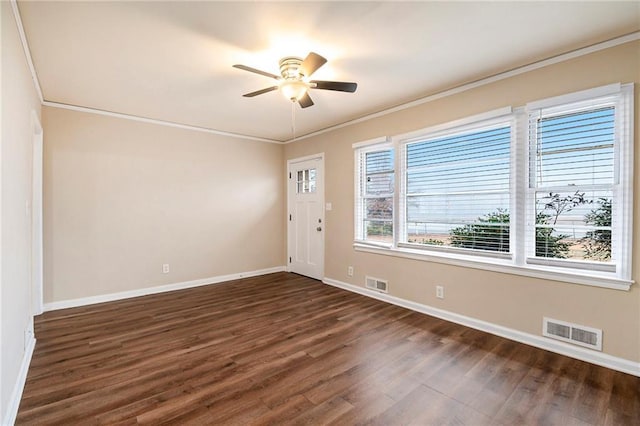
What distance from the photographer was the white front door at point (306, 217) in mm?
5258

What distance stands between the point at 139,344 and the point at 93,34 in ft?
8.75

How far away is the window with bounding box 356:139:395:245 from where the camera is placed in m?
4.18

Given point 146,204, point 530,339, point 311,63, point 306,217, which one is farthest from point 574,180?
point 146,204

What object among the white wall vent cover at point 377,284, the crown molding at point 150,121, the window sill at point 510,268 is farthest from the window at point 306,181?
the white wall vent cover at point 377,284

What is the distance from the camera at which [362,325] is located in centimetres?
330

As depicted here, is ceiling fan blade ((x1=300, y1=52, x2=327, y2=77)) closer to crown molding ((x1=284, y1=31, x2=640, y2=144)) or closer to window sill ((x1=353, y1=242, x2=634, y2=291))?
crown molding ((x1=284, y1=31, x2=640, y2=144))

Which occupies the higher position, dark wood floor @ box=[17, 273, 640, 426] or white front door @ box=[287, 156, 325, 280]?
white front door @ box=[287, 156, 325, 280]

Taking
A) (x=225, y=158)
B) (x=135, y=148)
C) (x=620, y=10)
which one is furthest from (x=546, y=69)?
(x=135, y=148)

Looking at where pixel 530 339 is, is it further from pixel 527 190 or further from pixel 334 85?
pixel 334 85

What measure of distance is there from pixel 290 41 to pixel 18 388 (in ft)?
10.3

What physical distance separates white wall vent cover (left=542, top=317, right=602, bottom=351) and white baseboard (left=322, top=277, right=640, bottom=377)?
0.05m

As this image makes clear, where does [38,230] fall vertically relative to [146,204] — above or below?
below

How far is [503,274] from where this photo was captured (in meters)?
3.00

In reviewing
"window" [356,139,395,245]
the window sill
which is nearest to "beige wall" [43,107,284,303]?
"window" [356,139,395,245]
